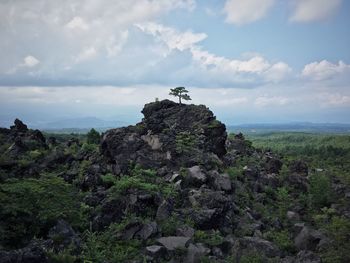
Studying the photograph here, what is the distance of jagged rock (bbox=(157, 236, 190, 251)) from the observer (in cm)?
2375

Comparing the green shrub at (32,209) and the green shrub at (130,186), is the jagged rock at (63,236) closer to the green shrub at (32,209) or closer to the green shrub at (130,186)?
the green shrub at (32,209)

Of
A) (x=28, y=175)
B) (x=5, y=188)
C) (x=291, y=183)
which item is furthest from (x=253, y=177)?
(x=5, y=188)

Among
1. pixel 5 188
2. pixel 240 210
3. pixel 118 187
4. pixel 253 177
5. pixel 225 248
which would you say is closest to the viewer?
pixel 5 188

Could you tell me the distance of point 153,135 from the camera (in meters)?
40.7

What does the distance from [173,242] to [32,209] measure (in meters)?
8.88

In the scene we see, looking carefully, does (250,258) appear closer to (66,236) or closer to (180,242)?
(180,242)

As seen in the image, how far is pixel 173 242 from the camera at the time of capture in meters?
24.3

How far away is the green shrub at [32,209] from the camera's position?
22.1m

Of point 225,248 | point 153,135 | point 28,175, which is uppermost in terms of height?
point 153,135

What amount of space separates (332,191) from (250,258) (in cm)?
1967

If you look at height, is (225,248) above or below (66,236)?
below

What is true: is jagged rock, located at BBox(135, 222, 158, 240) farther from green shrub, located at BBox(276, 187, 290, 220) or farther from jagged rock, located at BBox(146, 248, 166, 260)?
green shrub, located at BBox(276, 187, 290, 220)

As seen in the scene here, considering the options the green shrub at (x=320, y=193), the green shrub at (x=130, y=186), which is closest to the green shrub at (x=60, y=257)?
the green shrub at (x=130, y=186)

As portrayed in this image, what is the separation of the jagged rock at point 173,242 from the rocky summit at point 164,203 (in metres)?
0.06
